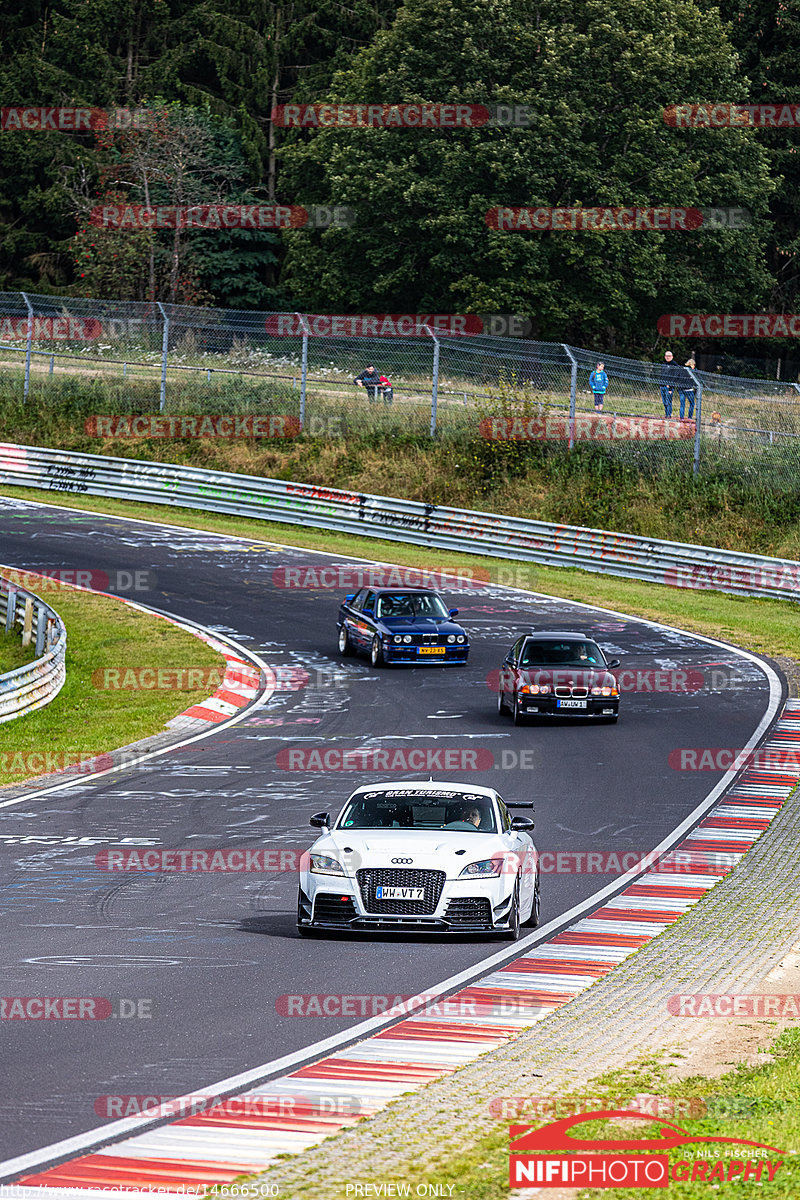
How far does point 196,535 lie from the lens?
138 feet

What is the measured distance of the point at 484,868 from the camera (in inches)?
484

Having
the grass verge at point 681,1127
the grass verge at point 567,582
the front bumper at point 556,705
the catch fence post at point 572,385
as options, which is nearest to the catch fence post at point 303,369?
the grass verge at point 567,582

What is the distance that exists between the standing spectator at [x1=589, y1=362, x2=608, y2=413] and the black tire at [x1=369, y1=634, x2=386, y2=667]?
15781 mm

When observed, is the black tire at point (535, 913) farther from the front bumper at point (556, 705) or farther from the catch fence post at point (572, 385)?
the catch fence post at point (572, 385)

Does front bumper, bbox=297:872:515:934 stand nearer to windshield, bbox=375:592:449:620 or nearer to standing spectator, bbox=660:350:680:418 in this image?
windshield, bbox=375:592:449:620

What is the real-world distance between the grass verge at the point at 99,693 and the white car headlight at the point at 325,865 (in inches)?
325

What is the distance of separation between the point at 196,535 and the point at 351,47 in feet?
153

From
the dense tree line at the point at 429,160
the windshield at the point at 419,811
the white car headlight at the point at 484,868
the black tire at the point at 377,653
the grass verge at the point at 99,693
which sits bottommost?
the grass verge at the point at 99,693

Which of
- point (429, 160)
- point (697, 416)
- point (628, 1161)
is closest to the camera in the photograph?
point (628, 1161)

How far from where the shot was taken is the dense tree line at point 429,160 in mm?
62562

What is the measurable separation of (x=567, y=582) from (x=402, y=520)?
650 centimetres

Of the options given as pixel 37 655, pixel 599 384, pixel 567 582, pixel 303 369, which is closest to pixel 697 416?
pixel 599 384

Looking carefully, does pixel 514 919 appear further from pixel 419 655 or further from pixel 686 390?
pixel 686 390

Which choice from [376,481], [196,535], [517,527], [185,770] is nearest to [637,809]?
[185,770]
